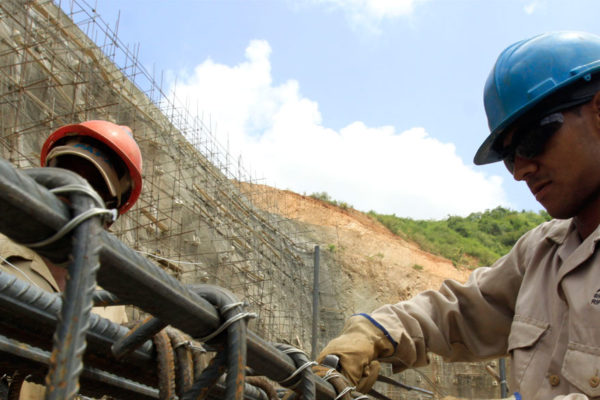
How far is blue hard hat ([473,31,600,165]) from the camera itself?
2.14 metres

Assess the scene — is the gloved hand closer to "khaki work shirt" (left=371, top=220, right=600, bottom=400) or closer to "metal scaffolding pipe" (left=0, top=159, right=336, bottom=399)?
"khaki work shirt" (left=371, top=220, right=600, bottom=400)

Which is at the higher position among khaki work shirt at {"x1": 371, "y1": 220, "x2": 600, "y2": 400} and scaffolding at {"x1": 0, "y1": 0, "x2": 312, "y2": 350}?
scaffolding at {"x1": 0, "y1": 0, "x2": 312, "y2": 350}

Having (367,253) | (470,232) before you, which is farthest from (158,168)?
(470,232)

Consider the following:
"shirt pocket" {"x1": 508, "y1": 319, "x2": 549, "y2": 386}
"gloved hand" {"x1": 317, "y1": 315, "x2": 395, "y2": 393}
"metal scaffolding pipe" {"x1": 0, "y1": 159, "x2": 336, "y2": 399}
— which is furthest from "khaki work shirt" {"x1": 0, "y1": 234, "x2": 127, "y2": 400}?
"shirt pocket" {"x1": 508, "y1": 319, "x2": 549, "y2": 386}

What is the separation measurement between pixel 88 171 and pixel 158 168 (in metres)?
15.0

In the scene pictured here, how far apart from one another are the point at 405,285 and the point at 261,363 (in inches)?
949

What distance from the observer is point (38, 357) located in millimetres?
1434

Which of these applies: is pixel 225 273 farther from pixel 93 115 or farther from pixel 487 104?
pixel 487 104

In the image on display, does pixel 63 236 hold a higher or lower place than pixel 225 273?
lower

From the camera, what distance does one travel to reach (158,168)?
17.4m

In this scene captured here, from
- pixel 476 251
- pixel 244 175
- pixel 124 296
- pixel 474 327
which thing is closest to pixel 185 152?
pixel 244 175

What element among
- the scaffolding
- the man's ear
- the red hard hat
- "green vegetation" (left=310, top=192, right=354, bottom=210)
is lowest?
the man's ear

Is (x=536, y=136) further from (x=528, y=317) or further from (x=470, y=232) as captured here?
(x=470, y=232)

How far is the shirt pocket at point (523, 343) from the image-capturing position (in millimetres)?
2156
